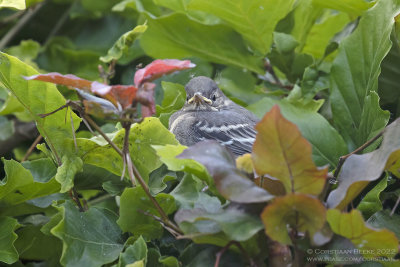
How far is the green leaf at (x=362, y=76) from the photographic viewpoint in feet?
5.60

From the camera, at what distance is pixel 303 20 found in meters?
2.28

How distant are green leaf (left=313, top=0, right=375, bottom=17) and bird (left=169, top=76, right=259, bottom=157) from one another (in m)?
0.64

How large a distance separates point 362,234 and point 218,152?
353mm

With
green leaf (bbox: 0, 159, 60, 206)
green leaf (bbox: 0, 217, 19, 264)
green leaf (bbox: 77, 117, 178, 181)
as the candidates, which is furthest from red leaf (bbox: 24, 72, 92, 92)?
green leaf (bbox: 0, 217, 19, 264)

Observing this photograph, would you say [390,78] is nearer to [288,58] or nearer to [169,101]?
[288,58]

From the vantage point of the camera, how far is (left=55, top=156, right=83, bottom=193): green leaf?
1.54 m

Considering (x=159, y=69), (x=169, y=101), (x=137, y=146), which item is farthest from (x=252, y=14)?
(x=159, y=69)

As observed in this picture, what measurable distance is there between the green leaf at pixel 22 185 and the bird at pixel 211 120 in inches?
34.8

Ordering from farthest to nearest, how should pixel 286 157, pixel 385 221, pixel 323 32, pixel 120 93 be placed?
1. pixel 323 32
2. pixel 385 221
3. pixel 120 93
4. pixel 286 157

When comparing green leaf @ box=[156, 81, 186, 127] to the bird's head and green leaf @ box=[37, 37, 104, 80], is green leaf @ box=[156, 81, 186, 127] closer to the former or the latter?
the bird's head

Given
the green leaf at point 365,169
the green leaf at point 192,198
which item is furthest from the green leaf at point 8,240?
the green leaf at point 365,169

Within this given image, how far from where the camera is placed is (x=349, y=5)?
2021 millimetres

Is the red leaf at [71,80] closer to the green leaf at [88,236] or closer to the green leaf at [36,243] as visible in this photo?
the green leaf at [88,236]

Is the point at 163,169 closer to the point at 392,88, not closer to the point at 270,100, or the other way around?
the point at 270,100
